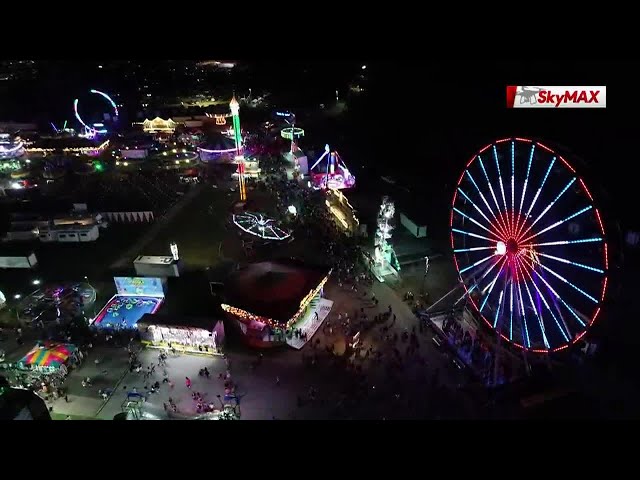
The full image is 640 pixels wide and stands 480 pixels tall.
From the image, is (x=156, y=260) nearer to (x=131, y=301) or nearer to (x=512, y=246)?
(x=131, y=301)

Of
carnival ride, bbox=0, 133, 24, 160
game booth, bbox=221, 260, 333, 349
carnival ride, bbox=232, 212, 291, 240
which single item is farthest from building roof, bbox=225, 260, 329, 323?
carnival ride, bbox=0, 133, 24, 160

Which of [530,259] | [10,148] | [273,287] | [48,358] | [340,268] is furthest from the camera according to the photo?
[10,148]

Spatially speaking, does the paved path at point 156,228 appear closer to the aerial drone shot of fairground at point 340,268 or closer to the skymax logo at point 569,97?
the aerial drone shot of fairground at point 340,268

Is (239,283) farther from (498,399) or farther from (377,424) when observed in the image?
(377,424)

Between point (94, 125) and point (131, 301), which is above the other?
point (94, 125)

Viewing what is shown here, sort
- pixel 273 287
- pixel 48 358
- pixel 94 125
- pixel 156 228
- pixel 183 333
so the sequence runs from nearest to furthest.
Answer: pixel 48 358, pixel 183 333, pixel 273 287, pixel 156 228, pixel 94 125

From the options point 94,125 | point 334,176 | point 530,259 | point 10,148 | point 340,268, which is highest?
point 530,259

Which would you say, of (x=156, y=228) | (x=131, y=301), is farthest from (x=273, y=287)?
(x=156, y=228)
